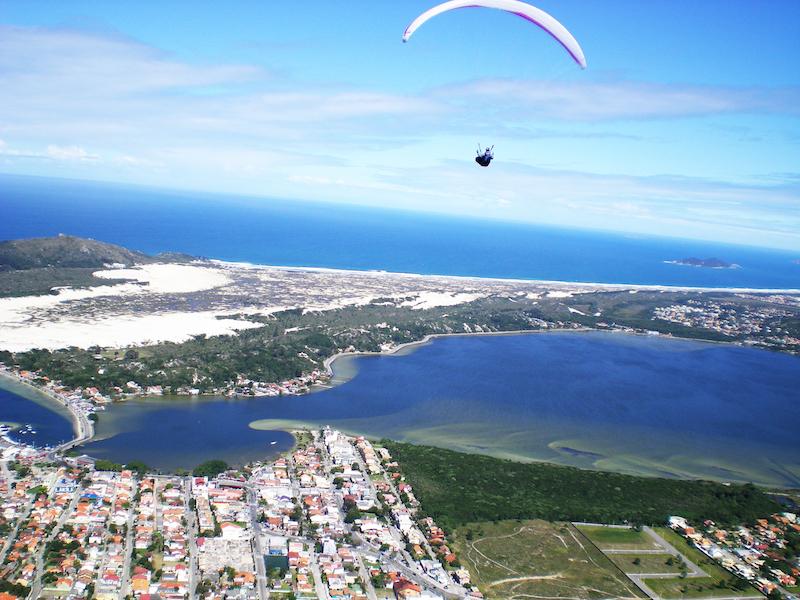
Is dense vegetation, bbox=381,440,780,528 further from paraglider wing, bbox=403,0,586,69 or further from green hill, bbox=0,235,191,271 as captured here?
Result: green hill, bbox=0,235,191,271

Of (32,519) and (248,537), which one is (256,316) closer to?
(32,519)

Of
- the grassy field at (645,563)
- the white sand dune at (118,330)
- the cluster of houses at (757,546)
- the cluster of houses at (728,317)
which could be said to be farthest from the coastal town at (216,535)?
the cluster of houses at (728,317)

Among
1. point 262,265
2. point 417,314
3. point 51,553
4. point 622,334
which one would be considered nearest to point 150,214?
point 262,265

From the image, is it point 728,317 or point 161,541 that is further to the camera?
point 728,317

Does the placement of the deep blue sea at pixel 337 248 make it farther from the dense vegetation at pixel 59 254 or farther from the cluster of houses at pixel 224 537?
the cluster of houses at pixel 224 537

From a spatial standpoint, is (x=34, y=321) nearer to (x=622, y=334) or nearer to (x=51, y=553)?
(x=51, y=553)

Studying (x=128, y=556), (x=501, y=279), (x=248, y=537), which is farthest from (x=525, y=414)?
(x=501, y=279)

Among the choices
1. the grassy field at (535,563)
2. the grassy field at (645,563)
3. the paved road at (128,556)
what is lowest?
the paved road at (128,556)
